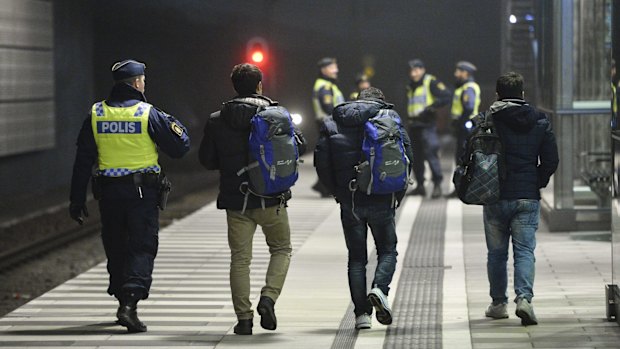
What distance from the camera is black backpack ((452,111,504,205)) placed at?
9.16 meters

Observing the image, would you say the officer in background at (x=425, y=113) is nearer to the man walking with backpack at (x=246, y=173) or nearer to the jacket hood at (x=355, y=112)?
the jacket hood at (x=355, y=112)

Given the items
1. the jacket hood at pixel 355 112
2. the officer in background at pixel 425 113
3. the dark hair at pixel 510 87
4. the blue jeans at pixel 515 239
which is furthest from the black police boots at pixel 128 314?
the officer in background at pixel 425 113

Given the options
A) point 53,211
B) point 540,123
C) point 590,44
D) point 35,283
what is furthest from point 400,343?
point 53,211

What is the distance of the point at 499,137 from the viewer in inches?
364

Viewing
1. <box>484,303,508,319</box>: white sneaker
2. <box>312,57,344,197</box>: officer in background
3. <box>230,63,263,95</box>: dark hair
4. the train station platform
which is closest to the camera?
the train station platform

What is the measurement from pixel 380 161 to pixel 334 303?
5.88 ft

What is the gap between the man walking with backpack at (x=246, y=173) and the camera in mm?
8898

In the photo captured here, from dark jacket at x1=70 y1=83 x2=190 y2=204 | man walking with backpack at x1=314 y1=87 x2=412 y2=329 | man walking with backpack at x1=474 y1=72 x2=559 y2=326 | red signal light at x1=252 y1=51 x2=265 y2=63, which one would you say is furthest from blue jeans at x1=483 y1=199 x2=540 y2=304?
red signal light at x1=252 y1=51 x2=265 y2=63

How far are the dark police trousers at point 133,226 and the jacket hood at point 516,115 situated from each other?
2082 millimetres

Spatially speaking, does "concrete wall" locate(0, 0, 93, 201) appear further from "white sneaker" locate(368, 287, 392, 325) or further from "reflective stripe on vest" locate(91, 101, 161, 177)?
"white sneaker" locate(368, 287, 392, 325)

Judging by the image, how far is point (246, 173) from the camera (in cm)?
897

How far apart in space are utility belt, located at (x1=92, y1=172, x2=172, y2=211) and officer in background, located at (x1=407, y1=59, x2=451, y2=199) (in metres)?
10.7

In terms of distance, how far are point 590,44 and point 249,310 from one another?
29.3ft

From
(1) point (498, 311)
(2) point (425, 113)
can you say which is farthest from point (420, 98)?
(1) point (498, 311)
